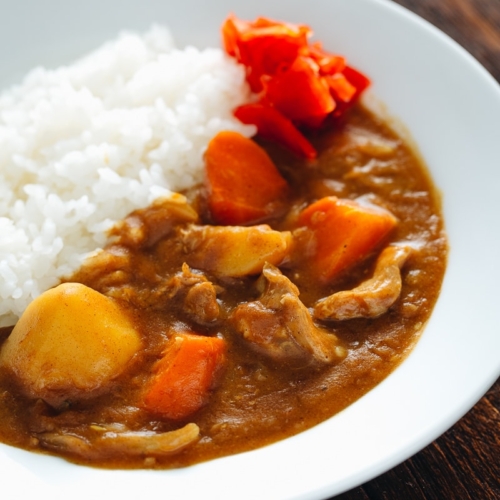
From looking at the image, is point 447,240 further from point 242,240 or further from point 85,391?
point 85,391

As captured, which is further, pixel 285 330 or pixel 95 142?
pixel 95 142

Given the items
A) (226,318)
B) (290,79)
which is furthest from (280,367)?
(290,79)

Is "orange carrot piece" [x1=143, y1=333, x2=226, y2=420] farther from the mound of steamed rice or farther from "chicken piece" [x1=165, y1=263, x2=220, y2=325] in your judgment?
the mound of steamed rice

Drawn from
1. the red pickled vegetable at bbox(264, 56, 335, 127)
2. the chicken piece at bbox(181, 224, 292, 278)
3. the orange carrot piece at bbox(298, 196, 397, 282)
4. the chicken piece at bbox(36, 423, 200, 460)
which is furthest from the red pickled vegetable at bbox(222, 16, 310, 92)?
the chicken piece at bbox(36, 423, 200, 460)

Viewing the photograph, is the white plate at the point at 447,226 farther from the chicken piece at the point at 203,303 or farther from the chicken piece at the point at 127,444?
the chicken piece at the point at 203,303

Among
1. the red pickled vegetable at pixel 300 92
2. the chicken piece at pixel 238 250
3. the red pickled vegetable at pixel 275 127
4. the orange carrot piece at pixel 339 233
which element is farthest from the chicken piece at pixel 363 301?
the red pickled vegetable at pixel 300 92

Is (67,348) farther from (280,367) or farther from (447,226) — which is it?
(447,226)
